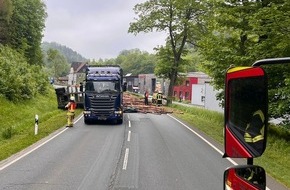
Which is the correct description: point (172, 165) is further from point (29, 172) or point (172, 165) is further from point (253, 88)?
point (253, 88)

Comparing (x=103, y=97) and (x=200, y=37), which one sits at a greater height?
(x=200, y=37)

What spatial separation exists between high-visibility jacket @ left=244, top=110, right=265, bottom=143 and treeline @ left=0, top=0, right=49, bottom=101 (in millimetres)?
28515

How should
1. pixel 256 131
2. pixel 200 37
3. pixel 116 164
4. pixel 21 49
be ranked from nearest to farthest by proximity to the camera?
pixel 256 131, pixel 116 164, pixel 200 37, pixel 21 49

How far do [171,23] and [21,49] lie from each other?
1086 inches

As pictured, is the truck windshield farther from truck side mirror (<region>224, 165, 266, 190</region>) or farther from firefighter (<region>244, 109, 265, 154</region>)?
firefighter (<region>244, 109, 265, 154</region>)

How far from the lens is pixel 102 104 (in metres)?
22.9

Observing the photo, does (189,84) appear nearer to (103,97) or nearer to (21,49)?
(21,49)

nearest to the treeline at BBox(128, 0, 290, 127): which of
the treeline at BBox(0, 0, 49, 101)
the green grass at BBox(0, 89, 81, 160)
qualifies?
the green grass at BBox(0, 89, 81, 160)

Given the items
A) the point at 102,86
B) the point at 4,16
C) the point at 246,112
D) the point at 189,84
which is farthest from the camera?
the point at 189,84

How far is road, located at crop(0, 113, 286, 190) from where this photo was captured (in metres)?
9.23

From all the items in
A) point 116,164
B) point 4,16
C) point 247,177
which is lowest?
point 116,164

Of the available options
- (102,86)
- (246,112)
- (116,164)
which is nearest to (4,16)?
(102,86)

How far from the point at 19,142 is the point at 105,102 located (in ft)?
26.3

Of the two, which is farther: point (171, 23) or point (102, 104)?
point (171, 23)
